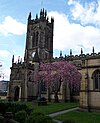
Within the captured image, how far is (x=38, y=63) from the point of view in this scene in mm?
54969

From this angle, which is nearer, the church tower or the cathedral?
the cathedral

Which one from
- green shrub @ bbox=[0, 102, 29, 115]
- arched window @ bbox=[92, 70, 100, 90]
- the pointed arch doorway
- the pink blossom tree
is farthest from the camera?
the pointed arch doorway

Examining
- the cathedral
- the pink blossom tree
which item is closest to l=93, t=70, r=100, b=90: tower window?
the cathedral

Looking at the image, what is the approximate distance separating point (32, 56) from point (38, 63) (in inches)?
500

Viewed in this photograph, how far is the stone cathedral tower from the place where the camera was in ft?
171

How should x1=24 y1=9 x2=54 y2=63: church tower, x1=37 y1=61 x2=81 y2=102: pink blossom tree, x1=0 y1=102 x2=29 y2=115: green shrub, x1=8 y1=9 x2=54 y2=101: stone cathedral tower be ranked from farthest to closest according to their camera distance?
x1=24 y1=9 x2=54 y2=63: church tower
x1=8 y1=9 x2=54 y2=101: stone cathedral tower
x1=37 y1=61 x2=81 y2=102: pink blossom tree
x1=0 y1=102 x2=29 y2=115: green shrub

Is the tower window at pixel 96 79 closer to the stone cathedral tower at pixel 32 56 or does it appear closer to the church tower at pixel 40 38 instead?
the stone cathedral tower at pixel 32 56

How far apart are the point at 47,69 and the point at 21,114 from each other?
30825 millimetres

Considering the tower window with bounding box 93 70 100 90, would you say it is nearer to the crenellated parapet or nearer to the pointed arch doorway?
the pointed arch doorway

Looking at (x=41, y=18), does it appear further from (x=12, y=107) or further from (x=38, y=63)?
(x=12, y=107)

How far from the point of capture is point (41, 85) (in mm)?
52844

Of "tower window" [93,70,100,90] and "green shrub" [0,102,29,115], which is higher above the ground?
"tower window" [93,70,100,90]

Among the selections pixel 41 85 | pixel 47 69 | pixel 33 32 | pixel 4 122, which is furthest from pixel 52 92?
pixel 4 122

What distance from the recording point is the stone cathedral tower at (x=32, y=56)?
52.2 metres
